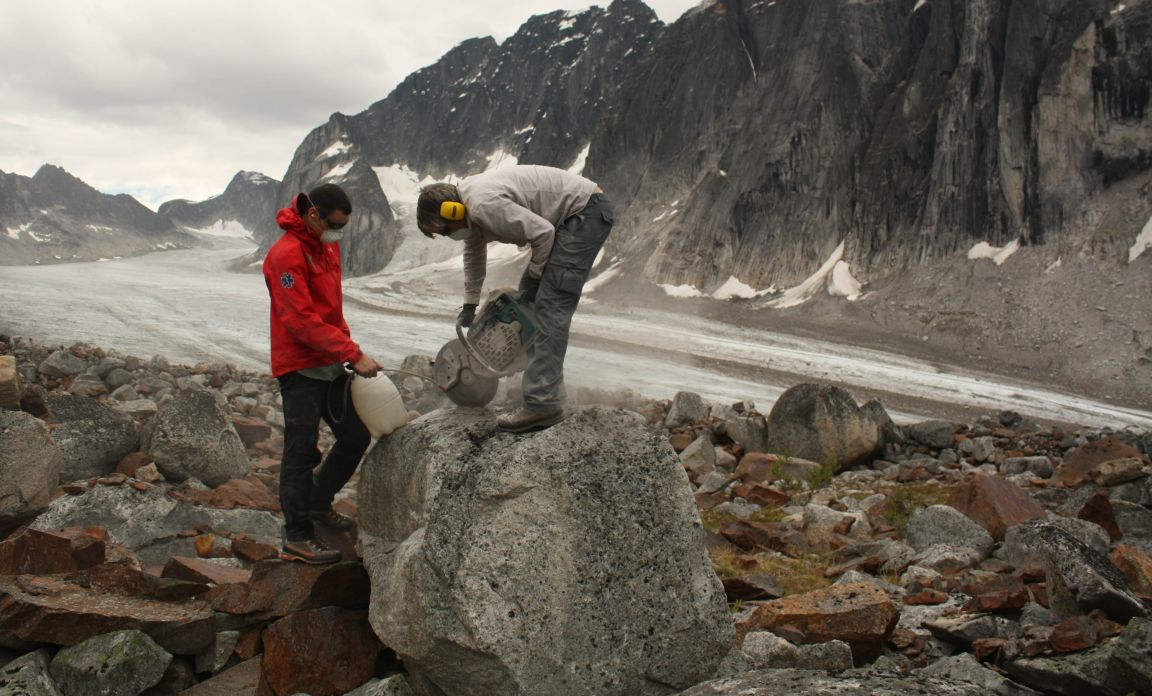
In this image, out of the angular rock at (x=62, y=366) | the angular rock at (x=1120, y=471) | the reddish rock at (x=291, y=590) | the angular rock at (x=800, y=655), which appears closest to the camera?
the angular rock at (x=800, y=655)

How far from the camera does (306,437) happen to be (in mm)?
5680

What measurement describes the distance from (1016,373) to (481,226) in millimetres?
35688

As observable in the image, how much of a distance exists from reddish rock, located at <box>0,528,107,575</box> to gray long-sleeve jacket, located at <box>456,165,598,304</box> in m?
3.32

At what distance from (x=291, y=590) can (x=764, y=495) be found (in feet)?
23.5

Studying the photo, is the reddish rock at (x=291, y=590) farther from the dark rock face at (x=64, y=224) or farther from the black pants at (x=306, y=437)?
the dark rock face at (x=64, y=224)

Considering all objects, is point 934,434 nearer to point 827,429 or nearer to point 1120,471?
point 827,429

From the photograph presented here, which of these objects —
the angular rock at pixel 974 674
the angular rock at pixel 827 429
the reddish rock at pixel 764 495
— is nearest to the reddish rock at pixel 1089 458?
the angular rock at pixel 827 429

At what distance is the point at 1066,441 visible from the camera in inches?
594

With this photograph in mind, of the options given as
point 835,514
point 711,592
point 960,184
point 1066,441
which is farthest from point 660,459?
point 960,184

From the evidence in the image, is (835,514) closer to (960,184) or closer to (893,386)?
(893,386)

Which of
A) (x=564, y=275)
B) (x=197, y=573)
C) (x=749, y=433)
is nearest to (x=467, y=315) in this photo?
(x=564, y=275)

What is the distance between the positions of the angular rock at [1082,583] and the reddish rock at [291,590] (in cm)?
433

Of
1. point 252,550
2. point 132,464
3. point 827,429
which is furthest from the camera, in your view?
point 827,429

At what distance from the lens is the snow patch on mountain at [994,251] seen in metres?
45.8
